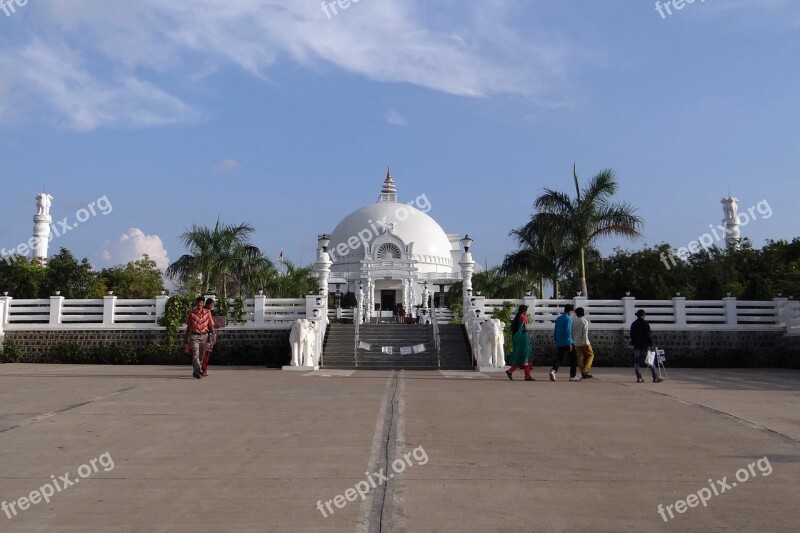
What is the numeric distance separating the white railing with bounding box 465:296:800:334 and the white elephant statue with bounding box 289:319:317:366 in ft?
16.8

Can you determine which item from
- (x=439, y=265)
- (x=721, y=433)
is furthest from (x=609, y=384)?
(x=439, y=265)

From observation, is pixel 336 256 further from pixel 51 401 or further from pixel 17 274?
pixel 51 401

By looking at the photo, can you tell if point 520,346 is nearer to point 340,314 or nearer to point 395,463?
point 395,463

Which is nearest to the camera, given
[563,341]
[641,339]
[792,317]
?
[563,341]

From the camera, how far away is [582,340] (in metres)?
13.5

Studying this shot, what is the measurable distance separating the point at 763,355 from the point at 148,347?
17.9 m

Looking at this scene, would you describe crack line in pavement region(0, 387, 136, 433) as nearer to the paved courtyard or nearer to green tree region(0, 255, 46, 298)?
the paved courtyard

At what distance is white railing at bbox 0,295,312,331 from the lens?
19.9m

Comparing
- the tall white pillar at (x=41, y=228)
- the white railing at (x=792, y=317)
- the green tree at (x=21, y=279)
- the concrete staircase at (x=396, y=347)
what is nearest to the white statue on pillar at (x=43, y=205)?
the tall white pillar at (x=41, y=228)

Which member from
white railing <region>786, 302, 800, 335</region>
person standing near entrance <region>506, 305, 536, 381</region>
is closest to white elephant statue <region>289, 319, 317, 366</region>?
person standing near entrance <region>506, 305, 536, 381</region>

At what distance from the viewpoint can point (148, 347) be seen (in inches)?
768

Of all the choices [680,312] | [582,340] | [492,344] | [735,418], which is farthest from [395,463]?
[680,312]

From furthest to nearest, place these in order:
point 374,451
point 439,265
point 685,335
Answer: point 439,265
point 685,335
point 374,451

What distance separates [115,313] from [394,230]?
37.2 meters
